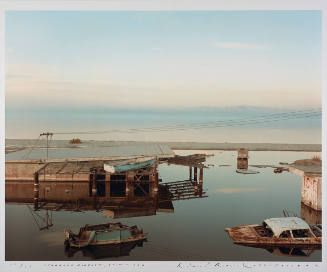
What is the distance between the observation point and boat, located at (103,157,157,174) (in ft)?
38.4

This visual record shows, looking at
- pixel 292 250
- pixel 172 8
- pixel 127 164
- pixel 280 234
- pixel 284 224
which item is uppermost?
pixel 172 8

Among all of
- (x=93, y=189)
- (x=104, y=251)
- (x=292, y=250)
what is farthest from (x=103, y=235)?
(x=292, y=250)

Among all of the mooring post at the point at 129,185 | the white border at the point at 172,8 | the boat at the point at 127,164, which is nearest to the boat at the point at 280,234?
the white border at the point at 172,8

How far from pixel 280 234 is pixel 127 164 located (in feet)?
19.8

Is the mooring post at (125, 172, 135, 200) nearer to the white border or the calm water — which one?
the calm water

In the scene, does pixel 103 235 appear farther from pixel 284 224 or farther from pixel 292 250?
pixel 292 250

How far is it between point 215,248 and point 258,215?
78.8 inches

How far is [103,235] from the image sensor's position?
8641 mm

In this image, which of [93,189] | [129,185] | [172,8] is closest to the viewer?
[172,8]

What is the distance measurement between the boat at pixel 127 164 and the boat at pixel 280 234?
457 cm

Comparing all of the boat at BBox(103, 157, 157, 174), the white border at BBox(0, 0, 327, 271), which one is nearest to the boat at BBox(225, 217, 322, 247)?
the white border at BBox(0, 0, 327, 271)

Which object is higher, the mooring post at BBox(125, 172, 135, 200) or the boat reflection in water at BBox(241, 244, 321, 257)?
the mooring post at BBox(125, 172, 135, 200)

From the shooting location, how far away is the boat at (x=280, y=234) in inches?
333

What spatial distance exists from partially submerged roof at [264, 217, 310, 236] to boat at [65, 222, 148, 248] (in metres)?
3.59
